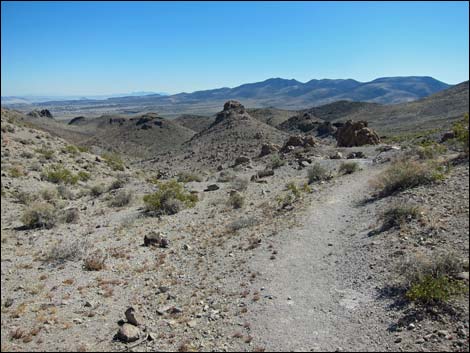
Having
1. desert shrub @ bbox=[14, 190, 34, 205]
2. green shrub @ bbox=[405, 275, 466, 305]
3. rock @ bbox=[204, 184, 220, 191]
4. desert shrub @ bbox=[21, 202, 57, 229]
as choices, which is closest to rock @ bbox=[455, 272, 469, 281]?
green shrub @ bbox=[405, 275, 466, 305]

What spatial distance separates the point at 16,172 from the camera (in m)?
18.0

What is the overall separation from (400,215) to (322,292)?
397 cm

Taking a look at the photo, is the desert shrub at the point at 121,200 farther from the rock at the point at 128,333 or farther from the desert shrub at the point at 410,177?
the desert shrub at the point at 410,177

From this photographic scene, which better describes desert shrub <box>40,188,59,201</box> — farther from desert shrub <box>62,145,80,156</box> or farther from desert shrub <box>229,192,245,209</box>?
desert shrub <box>62,145,80,156</box>

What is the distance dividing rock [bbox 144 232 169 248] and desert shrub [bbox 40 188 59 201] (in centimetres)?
685

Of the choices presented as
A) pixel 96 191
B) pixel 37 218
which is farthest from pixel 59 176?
pixel 37 218

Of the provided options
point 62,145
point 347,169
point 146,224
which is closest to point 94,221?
point 146,224

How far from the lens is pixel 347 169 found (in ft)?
66.3

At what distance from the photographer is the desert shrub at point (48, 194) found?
52.6 feet

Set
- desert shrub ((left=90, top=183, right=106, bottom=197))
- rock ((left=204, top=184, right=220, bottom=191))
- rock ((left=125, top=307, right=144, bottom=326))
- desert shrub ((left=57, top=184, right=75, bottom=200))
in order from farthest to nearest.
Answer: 1. rock ((left=204, top=184, right=220, bottom=191))
2. desert shrub ((left=90, top=183, right=106, bottom=197))
3. desert shrub ((left=57, top=184, right=75, bottom=200))
4. rock ((left=125, top=307, right=144, bottom=326))

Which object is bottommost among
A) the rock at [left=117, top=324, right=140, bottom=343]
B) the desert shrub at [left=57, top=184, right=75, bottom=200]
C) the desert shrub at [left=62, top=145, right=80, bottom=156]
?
the rock at [left=117, top=324, right=140, bottom=343]

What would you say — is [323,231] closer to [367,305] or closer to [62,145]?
[367,305]

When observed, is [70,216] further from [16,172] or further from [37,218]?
[16,172]

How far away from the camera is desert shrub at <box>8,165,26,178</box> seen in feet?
58.2
